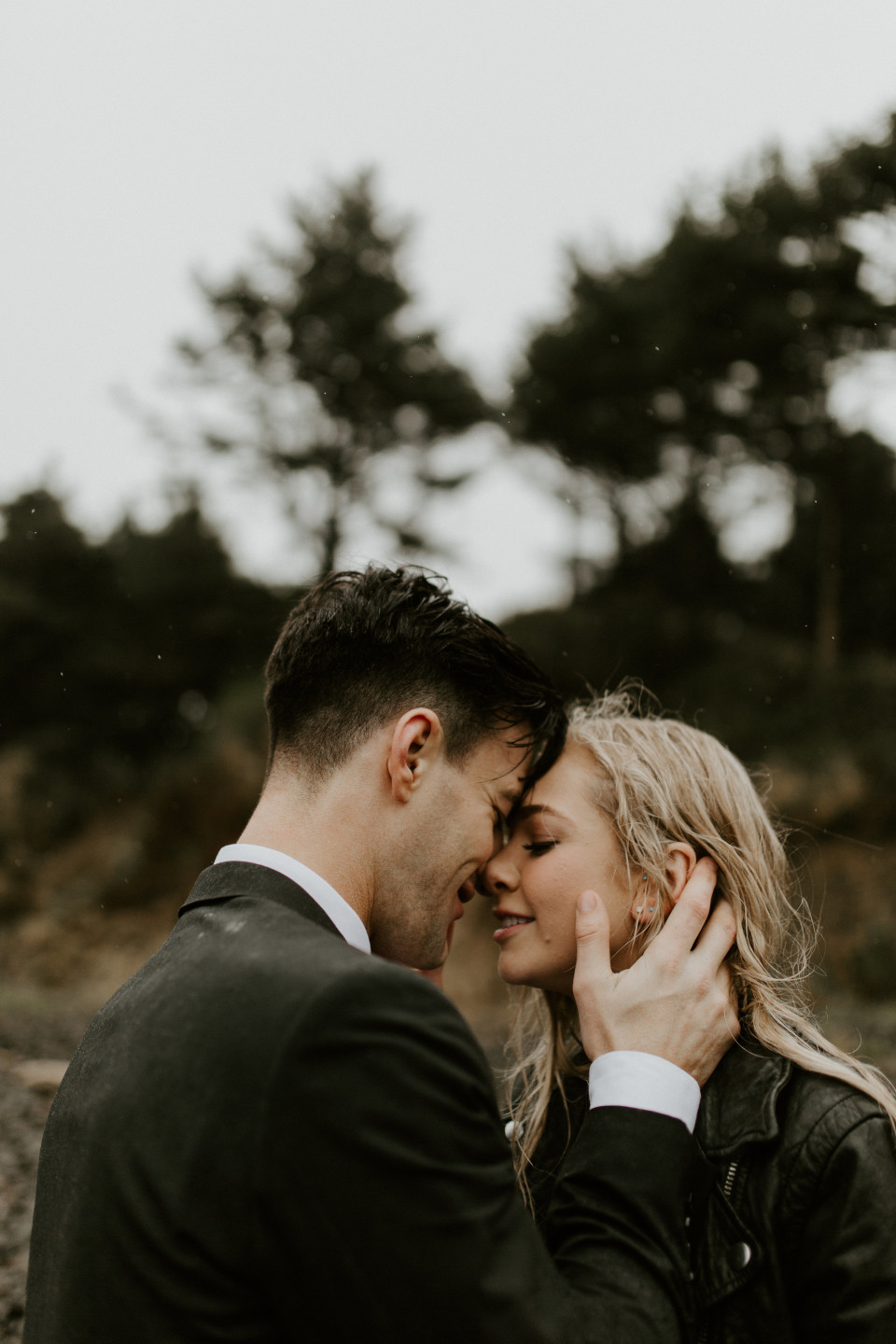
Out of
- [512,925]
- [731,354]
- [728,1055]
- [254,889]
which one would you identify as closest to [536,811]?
[512,925]

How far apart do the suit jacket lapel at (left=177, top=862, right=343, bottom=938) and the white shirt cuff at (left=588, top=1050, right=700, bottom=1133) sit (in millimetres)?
651

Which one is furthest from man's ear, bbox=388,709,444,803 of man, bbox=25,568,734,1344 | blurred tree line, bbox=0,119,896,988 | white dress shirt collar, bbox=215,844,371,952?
blurred tree line, bbox=0,119,896,988

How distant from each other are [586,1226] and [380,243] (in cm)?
1901

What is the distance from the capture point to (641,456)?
64.5 ft

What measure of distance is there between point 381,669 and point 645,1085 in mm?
1126

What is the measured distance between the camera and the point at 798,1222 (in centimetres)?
204

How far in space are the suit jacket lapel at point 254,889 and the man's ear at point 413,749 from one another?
1.23 feet

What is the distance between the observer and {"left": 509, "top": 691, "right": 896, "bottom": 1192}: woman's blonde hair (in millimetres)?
2520

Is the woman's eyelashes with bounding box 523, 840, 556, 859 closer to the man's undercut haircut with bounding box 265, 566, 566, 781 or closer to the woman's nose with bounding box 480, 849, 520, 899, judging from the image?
the woman's nose with bounding box 480, 849, 520, 899

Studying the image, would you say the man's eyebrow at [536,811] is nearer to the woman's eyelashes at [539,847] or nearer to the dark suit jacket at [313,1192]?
the woman's eyelashes at [539,847]

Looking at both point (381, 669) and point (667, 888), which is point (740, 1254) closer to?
point (667, 888)

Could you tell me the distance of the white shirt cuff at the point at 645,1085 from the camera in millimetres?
1993

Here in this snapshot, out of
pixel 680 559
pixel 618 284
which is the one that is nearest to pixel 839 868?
pixel 680 559

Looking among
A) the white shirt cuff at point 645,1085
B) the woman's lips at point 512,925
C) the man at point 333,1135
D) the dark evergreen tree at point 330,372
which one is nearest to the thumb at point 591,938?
the man at point 333,1135
